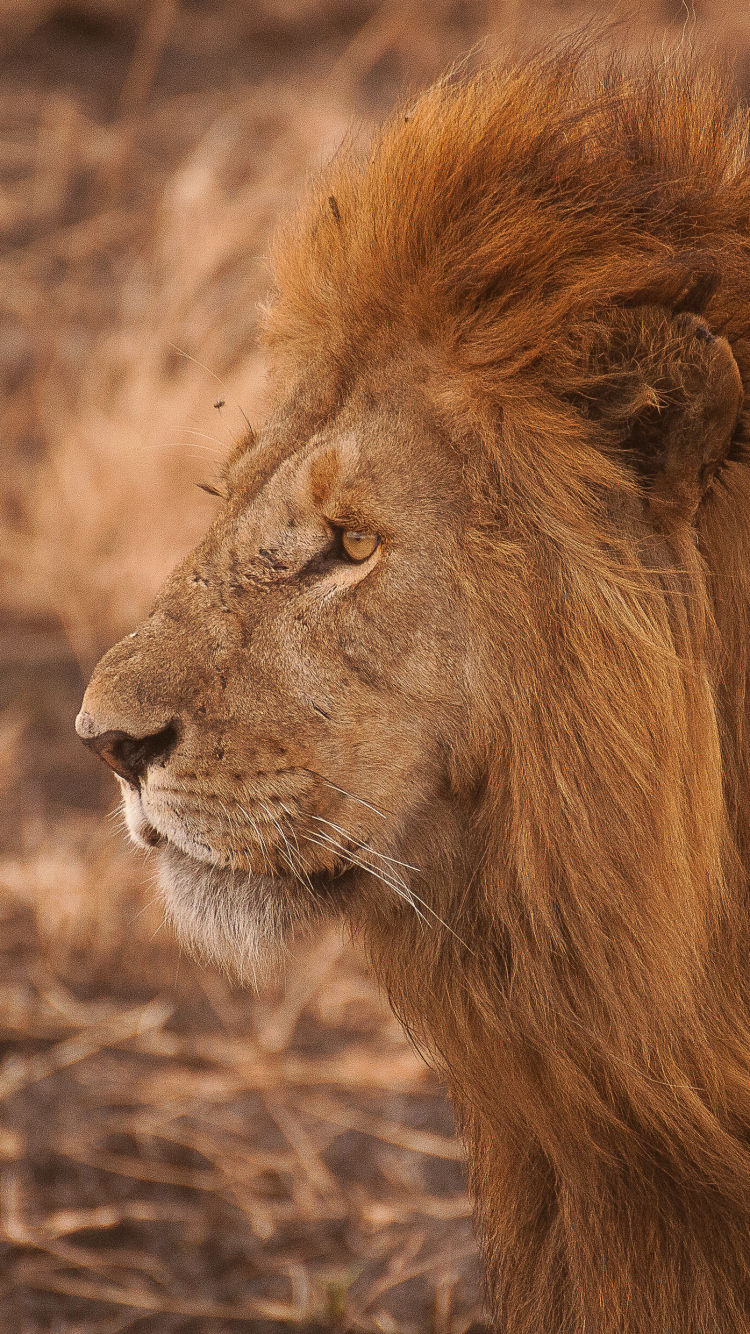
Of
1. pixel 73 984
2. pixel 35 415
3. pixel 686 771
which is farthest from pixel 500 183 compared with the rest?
pixel 35 415

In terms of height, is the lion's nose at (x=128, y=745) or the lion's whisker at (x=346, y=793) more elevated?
the lion's nose at (x=128, y=745)

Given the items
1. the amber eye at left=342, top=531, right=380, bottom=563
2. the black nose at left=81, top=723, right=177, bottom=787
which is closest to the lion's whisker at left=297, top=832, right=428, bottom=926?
the black nose at left=81, top=723, right=177, bottom=787

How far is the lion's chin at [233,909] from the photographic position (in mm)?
1687

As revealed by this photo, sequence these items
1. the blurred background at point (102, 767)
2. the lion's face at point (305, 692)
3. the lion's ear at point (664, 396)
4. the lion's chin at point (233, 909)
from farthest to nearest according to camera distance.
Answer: the blurred background at point (102, 767)
the lion's chin at point (233, 909)
the lion's face at point (305, 692)
the lion's ear at point (664, 396)

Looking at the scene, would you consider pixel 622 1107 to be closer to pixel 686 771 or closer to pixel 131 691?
pixel 686 771

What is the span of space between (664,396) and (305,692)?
1.72 ft

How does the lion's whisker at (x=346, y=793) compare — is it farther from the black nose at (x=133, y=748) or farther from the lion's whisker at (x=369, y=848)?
the black nose at (x=133, y=748)

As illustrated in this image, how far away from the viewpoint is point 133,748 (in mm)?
1652

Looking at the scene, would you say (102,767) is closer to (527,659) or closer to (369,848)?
(369,848)

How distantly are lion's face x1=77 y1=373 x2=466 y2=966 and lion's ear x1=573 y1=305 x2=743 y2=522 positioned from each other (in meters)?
0.20

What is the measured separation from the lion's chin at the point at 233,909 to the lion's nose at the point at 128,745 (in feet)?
0.45

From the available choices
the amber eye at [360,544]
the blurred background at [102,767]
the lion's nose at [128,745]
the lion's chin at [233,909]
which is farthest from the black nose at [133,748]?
the blurred background at [102,767]

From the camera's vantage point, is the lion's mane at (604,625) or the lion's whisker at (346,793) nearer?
the lion's mane at (604,625)

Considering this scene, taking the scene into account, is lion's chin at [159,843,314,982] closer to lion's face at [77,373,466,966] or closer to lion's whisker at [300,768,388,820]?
lion's face at [77,373,466,966]
